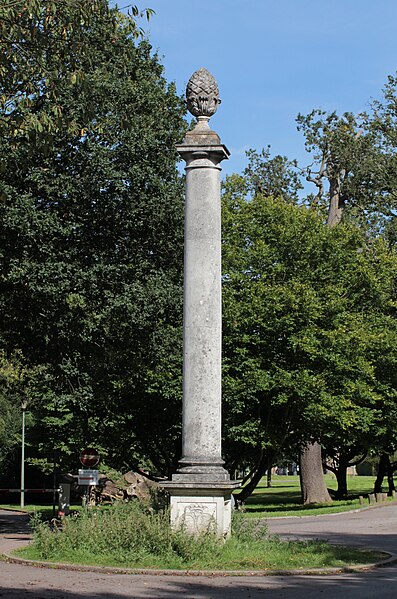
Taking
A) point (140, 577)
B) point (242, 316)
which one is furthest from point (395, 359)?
point (140, 577)

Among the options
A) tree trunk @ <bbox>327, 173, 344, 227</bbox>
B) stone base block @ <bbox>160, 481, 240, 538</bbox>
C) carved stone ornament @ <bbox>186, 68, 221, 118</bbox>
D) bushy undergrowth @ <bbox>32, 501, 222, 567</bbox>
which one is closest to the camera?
bushy undergrowth @ <bbox>32, 501, 222, 567</bbox>

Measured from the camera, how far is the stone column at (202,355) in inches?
593

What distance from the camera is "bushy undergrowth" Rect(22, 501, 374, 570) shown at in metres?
14.2

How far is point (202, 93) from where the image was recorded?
56.7 feet

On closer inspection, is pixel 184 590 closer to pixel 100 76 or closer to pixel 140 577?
pixel 140 577

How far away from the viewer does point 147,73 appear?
952 inches

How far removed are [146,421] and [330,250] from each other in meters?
10.1

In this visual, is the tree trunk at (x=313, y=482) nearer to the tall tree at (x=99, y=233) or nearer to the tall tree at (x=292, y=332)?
the tall tree at (x=292, y=332)

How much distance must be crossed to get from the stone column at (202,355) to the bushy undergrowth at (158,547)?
18.5 inches

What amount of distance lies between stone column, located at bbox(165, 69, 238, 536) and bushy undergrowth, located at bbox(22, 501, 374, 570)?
47 cm

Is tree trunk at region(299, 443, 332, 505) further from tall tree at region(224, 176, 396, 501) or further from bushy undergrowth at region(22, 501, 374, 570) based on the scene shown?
bushy undergrowth at region(22, 501, 374, 570)

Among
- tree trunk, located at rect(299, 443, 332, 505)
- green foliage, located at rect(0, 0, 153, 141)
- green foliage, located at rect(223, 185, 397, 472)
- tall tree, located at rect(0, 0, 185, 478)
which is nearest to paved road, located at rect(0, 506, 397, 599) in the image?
green foliage, located at rect(0, 0, 153, 141)

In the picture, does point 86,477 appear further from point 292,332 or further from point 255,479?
point 255,479

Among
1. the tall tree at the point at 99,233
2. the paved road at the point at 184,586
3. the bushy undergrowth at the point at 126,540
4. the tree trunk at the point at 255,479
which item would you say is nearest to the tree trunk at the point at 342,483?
the tree trunk at the point at 255,479
